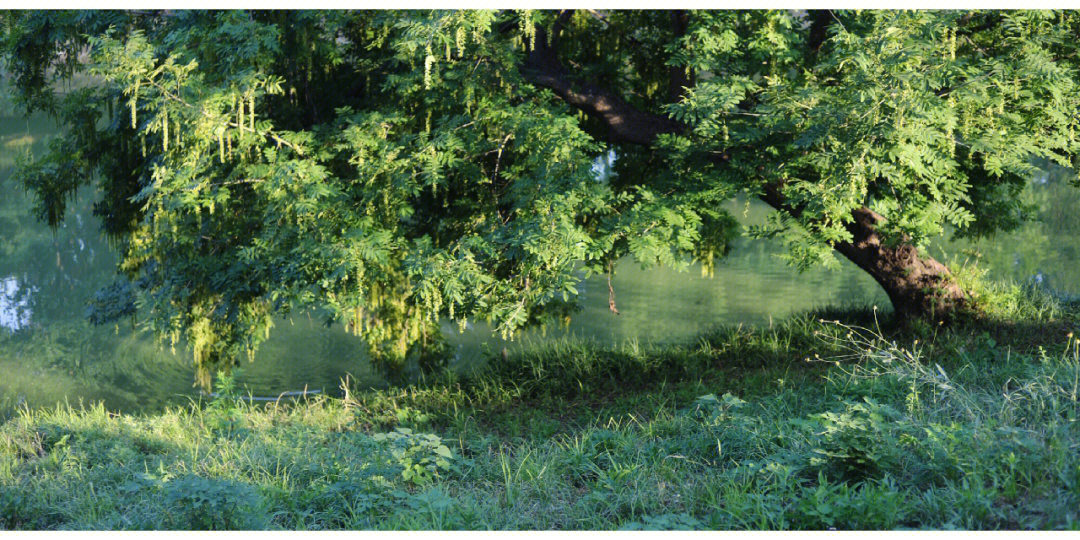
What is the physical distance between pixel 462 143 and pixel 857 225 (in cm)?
488

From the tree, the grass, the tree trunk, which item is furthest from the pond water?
the grass

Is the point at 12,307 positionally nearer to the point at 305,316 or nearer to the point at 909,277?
the point at 305,316

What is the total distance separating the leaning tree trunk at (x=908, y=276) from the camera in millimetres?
9727

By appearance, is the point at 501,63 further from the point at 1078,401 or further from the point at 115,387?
the point at 115,387

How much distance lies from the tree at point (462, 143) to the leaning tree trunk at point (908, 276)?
0.89ft

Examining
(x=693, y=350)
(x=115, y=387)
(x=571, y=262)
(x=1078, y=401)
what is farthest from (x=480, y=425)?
(x=115, y=387)

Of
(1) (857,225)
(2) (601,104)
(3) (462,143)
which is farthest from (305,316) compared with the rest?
(1) (857,225)

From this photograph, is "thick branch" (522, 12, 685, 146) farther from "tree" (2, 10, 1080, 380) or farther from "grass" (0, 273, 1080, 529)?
"grass" (0, 273, 1080, 529)

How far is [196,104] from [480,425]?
402 centimetres

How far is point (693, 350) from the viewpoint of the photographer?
1075cm

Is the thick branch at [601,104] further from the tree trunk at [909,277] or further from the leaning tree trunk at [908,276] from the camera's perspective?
the leaning tree trunk at [908,276]

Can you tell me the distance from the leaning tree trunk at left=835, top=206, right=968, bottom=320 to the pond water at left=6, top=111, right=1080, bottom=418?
1.46m

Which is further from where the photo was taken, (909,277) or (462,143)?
(909,277)

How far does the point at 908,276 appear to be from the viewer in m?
9.84
